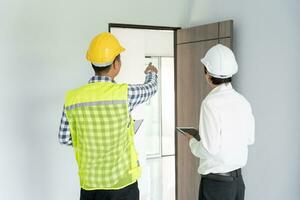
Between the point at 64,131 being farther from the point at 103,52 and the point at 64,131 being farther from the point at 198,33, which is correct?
the point at 198,33

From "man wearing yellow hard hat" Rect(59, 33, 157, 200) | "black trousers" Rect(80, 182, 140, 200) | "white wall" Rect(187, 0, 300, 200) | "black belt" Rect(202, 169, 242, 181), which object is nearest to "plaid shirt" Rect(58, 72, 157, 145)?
"man wearing yellow hard hat" Rect(59, 33, 157, 200)

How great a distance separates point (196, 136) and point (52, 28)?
165 centimetres

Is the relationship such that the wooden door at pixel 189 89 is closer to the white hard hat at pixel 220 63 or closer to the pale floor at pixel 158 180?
the pale floor at pixel 158 180

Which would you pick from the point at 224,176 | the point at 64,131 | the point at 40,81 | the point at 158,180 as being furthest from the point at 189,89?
the point at 158,180

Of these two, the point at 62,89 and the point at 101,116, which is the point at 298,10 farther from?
the point at 62,89

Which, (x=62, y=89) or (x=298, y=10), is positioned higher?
(x=298, y=10)

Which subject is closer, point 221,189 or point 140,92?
point 140,92

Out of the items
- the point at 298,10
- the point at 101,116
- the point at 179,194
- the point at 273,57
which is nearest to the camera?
the point at 101,116

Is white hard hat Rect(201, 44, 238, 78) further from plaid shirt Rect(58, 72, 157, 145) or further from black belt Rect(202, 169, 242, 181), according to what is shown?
black belt Rect(202, 169, 242, 181)

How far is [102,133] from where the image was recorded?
180 cm

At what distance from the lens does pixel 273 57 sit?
2508 mm

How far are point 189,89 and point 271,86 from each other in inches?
37.9

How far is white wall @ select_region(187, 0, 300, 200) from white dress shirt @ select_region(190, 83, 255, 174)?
0.59 meters

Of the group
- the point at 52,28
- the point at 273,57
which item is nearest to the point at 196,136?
the point at 273,57
